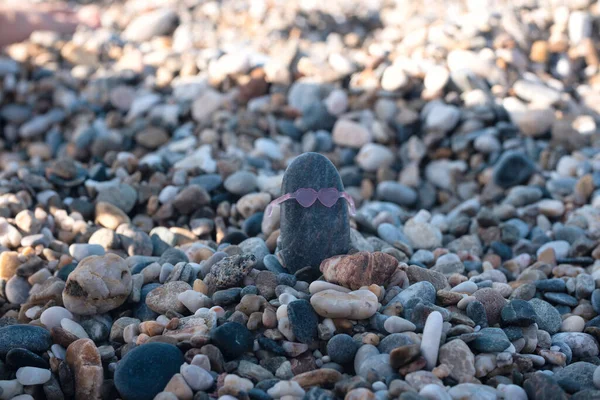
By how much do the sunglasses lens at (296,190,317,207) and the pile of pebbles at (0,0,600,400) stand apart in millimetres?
70

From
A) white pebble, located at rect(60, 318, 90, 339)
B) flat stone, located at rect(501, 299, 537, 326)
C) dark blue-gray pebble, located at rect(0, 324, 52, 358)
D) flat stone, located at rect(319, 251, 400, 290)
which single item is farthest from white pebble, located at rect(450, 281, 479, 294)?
dark blue-gray pebble, located at rect(0, 324, 52, 358)

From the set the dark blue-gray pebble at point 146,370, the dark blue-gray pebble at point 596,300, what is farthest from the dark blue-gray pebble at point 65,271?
the dark blue-gray pebble at point 596,300

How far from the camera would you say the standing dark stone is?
2.40 meters

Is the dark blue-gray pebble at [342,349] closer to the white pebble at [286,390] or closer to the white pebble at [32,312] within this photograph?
the white pebble at [286,390]

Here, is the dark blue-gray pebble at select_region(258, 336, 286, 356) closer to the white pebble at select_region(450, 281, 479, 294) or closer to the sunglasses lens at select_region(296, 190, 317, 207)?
the sunglasses lens at select_region(296, 190, 317, 207)

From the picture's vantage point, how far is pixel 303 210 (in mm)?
2424

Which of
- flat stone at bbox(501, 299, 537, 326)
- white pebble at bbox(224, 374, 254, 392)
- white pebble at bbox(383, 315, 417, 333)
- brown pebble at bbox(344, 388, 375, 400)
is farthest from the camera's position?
flat stone at bbox(501, 299, 537, 326)

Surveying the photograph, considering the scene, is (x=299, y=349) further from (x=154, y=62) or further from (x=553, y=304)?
(x=154, y=62)

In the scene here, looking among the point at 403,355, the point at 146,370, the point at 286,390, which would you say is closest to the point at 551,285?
the point at 403,355

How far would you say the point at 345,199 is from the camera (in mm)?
2469

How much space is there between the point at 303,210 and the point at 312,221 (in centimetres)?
5

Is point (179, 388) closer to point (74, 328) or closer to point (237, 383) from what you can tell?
point (237, 383)

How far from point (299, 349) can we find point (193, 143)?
248 cm

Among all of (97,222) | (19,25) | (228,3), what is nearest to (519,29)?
(228,3)
